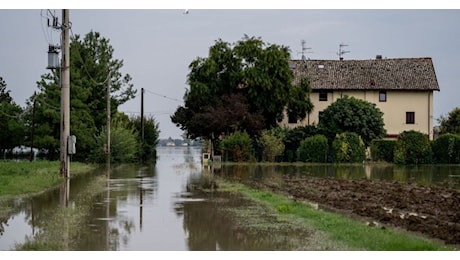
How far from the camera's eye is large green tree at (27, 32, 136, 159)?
47.2m

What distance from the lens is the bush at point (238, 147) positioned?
53625 mm

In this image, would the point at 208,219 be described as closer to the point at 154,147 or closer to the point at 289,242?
the point at 289,242

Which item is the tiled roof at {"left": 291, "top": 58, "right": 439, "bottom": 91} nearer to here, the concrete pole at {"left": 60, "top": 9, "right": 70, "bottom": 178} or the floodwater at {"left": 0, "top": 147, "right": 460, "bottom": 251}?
the concrete pole at {"left": 60, "top": 9, "right": 70, "bottom": 178}

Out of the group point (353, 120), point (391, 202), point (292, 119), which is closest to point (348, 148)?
point (353, 120)

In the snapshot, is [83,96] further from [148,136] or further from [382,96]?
[382,96]

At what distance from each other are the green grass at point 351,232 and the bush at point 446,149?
3700 centimetres

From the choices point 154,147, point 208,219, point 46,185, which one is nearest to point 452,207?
point 208,219

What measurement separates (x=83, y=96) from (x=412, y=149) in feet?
76.4

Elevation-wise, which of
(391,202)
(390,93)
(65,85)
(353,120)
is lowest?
(391,202)

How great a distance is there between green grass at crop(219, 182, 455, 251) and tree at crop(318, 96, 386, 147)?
37216 mm

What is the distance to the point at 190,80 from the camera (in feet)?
191

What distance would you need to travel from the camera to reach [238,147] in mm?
53562

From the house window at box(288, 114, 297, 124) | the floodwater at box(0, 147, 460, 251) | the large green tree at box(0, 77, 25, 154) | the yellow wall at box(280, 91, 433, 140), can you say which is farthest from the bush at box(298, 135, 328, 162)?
the floodwater at box(0, 147, 460, 251)

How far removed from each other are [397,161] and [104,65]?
2469 centimetres
